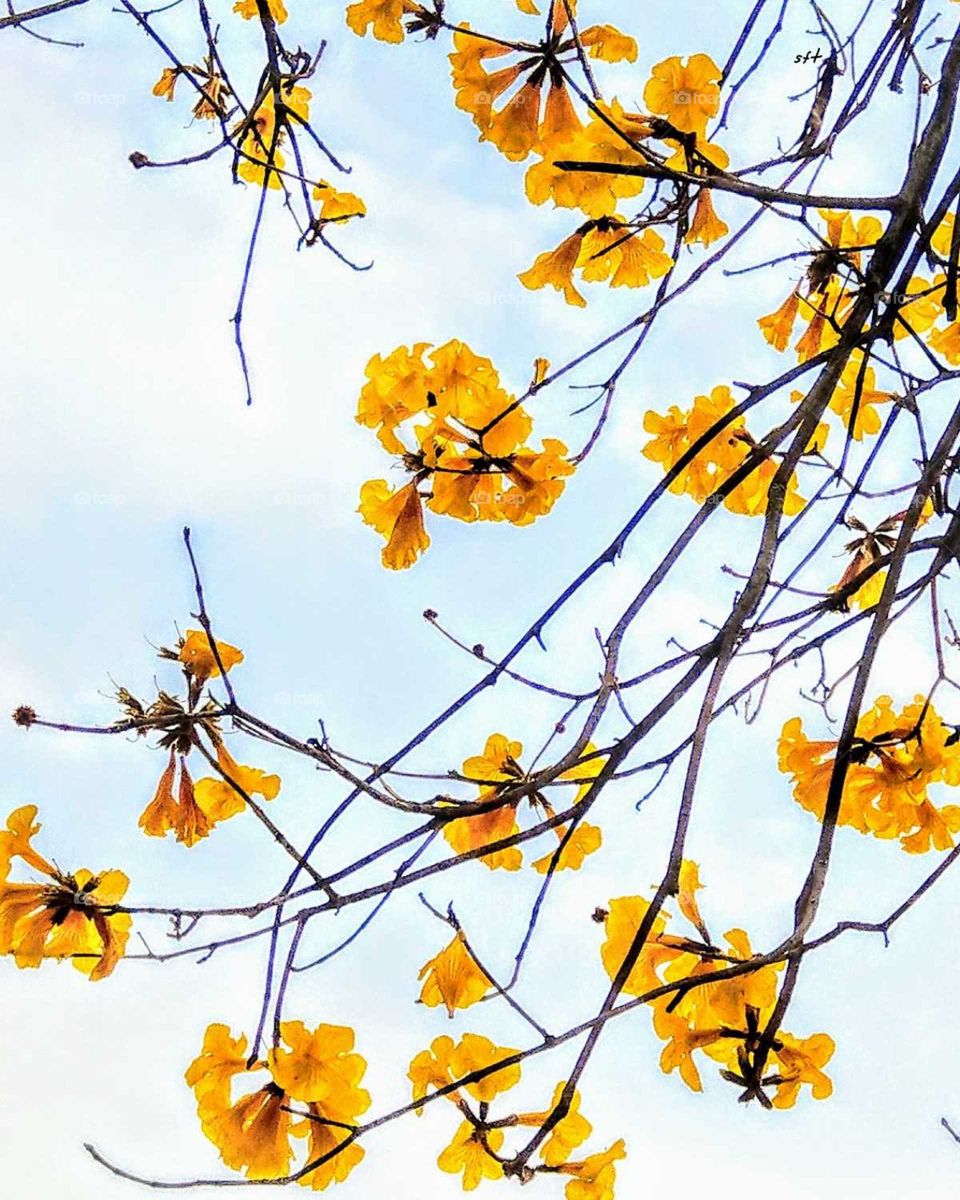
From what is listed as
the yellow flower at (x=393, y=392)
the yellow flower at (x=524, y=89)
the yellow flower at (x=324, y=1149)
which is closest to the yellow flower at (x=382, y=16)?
the yellow flower at (x=524, y=89)

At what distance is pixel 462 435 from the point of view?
75.6 inches

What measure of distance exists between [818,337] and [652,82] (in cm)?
62

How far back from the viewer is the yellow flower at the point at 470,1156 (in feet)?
5.57

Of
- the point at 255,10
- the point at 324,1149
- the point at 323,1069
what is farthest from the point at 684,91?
the point at 324,1149

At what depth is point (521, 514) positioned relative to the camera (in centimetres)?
193

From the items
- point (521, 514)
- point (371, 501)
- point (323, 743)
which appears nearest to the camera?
point (323, 743)

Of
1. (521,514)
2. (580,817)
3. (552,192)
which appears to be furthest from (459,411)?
(580,817)

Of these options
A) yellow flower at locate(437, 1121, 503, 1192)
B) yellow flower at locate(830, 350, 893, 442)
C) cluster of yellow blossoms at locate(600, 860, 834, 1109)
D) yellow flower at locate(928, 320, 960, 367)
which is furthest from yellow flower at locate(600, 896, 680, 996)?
yellow flower at locate(928, 320, 960, 367)

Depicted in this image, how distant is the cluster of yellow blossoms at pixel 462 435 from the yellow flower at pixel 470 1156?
90 centimetres

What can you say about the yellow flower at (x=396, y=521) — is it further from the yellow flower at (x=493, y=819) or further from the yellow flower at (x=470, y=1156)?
the yellow flower at (x=470, y=1156)

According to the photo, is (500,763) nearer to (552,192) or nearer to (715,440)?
(715,440)

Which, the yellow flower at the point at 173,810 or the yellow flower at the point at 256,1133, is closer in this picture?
the yellow flower at the point at 256,1133

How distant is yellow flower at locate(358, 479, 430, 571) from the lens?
6.65 ft

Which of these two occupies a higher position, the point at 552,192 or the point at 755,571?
the point at 552,192
